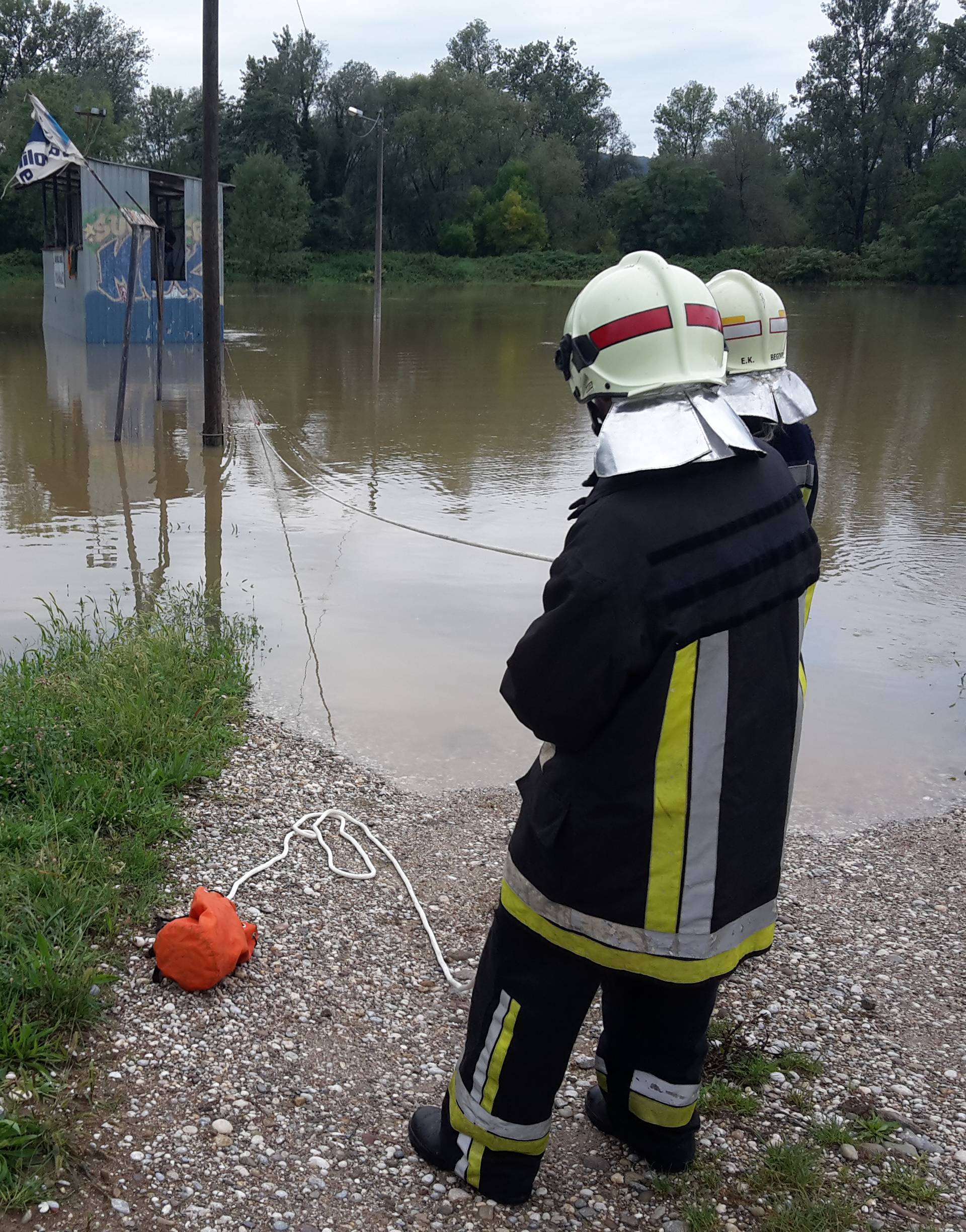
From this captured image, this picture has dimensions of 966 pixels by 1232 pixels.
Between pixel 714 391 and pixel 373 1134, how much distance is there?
2076mm

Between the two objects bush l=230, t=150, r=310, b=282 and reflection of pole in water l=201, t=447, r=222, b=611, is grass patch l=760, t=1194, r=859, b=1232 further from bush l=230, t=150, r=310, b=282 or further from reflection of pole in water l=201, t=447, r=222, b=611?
bush l=230, t=150, r=310, b=282

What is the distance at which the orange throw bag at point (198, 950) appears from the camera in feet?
11.3

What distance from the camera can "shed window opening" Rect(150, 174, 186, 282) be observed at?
23906 mm

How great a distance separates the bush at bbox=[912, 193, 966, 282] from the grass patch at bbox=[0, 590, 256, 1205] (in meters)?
60.1

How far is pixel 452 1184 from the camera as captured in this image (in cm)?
282

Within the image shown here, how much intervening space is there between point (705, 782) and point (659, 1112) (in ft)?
3.30

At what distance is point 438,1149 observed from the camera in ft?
9.32

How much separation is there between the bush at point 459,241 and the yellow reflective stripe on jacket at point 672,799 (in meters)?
75.6

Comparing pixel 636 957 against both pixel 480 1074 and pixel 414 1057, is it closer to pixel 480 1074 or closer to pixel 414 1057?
pixel 480 1074

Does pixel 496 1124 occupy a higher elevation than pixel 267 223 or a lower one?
lower

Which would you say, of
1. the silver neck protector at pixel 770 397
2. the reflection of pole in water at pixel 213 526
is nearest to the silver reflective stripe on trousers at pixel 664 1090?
the silver neck protector at pixel 770 397

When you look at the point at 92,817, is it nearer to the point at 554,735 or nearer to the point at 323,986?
the point at 323,986

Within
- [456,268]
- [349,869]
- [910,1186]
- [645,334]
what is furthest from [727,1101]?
[456,268]

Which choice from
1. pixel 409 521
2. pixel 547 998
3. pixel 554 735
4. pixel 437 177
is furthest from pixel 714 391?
pixel 437 177
